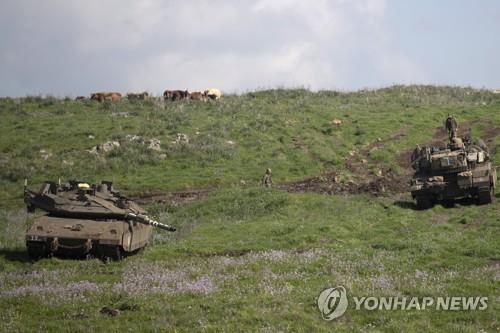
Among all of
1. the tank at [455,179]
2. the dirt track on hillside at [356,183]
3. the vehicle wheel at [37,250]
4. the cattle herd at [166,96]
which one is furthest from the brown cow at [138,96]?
the vehicle wheel at [37,250]

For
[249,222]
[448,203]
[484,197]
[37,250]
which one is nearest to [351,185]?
[448,203]

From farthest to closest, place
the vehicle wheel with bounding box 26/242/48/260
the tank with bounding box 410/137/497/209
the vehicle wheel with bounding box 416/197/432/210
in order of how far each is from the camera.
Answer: the vehicle wheel with bounding box 416/197/432/210
the tank with bounding box 410/137/497/209
the vehicle wheel with bounding box 26/242/48/260

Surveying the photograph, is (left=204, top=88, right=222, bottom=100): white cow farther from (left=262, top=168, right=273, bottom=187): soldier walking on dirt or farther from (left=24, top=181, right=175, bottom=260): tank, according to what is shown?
(left=24, top=181, right=175, bottom=260): tank

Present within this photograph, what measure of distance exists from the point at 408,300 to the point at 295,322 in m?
2.99

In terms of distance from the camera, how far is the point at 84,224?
1980 centimetres

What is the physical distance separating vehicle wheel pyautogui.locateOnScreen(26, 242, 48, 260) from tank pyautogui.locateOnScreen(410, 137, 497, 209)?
16.0 meters

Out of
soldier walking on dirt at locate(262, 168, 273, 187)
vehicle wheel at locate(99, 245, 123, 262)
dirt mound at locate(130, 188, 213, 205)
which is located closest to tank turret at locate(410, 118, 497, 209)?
soldier walking on dirt at locate(262, 168, 273, 187)

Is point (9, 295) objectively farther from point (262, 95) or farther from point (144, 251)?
point (262, 95)

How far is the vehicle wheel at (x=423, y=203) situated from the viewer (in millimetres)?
28258

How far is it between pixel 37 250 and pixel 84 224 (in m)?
1.57

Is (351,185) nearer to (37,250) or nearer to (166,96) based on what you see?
(37,250)

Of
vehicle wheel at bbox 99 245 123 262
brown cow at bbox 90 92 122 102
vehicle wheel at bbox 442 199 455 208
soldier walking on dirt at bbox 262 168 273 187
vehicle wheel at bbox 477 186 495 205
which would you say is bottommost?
vehicle wheel at bbox 99 245 123 262

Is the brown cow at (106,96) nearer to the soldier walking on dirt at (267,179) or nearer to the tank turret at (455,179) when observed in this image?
the soldier walking on dirt at (267,179)

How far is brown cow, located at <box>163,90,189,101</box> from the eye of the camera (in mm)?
58156
